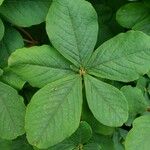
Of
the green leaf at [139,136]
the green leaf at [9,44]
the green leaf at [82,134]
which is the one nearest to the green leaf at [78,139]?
the green leaf at [82,134]

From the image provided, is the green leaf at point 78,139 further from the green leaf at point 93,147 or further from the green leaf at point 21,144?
the green leaf at point 21,144

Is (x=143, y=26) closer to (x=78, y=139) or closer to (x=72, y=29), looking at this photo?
(x=72, y=29)

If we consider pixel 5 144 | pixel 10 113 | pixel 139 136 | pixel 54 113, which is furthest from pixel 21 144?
pixel 139 136

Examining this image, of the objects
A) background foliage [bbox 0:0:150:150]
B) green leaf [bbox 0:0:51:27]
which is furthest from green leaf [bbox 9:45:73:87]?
green leaf [bbox 0:0:51:27]

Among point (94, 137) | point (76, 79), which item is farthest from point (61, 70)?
point (94, 137)

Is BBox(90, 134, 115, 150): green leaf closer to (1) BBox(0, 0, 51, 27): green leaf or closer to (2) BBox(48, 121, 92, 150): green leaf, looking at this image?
(2) BBox(48, 121, 92, 150): green leaf

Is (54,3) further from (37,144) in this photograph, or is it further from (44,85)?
(37,144)

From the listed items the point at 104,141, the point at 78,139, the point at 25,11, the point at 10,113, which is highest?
the point at 25,11
